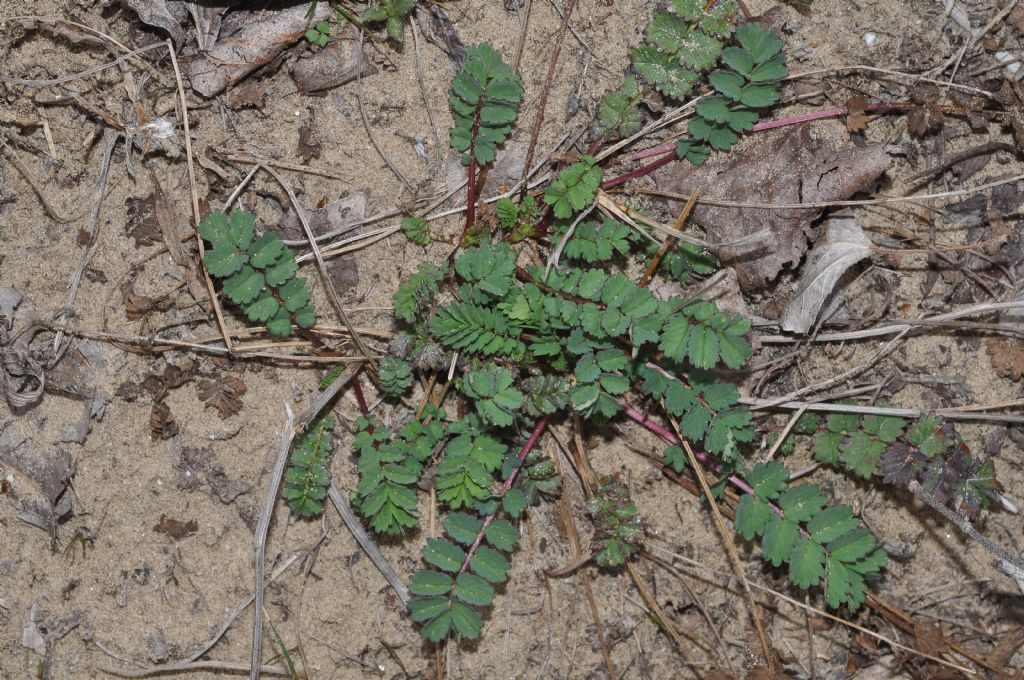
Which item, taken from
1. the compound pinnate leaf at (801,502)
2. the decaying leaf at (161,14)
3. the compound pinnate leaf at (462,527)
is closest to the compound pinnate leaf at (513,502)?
the compound pinnate leaf at (462,527)

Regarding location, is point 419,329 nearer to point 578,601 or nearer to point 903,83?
point 578,601

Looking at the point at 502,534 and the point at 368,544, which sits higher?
the point at 502,534

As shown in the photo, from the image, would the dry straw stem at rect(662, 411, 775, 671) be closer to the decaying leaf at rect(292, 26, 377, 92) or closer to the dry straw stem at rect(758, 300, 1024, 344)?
the dry straw stem at rect(758, 300, 1024, 344)

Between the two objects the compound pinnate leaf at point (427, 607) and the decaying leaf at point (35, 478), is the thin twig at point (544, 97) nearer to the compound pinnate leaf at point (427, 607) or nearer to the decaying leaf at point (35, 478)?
the compound pinnate leaf at point (427, 607)

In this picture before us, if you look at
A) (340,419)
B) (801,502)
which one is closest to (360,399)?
(340,419)

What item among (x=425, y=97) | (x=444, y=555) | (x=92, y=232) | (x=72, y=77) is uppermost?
(x=425, y=97)

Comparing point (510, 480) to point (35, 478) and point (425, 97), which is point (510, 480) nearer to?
point (425, 97)
